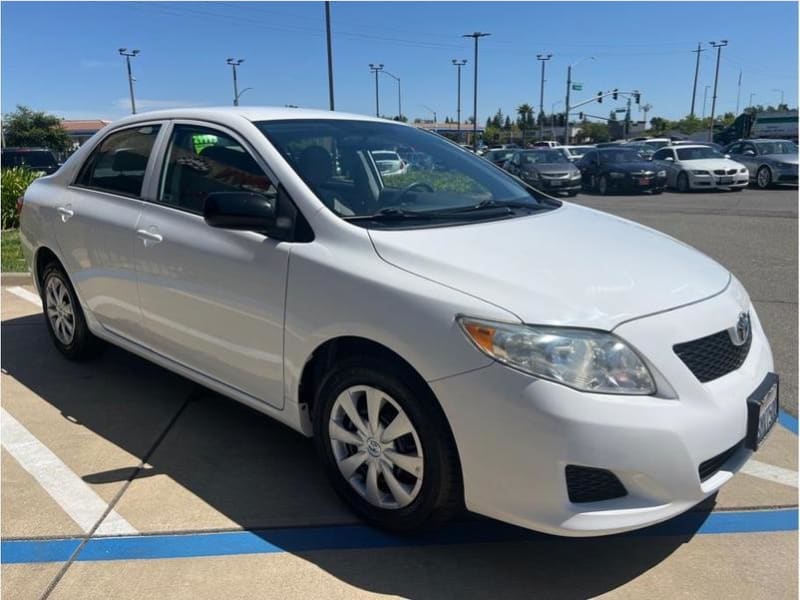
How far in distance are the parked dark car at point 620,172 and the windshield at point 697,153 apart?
1.13m

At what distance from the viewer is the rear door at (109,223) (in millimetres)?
3881

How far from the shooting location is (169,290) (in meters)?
3.53

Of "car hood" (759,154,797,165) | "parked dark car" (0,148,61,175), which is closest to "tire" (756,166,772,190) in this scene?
"car hood" (759,154,797,165)

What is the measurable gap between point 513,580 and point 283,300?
1.46 meters

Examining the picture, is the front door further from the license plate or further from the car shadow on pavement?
the license plate

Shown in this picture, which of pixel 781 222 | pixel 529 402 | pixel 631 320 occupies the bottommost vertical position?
pixel 781 222

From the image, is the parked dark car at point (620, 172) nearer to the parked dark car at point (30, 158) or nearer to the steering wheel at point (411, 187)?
the parked dark car at point (30, 158)

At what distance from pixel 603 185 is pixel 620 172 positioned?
0.91 m

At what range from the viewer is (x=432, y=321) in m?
2.41

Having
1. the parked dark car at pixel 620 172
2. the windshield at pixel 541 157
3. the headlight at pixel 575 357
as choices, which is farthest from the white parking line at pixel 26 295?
the parked dark car at pixel 620 172

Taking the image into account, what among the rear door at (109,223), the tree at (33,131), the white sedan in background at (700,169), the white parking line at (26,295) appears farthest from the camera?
the tree at (33,131)

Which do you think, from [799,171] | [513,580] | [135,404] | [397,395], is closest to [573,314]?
[397,395]

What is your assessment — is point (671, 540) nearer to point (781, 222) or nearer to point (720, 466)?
point (720, 466)

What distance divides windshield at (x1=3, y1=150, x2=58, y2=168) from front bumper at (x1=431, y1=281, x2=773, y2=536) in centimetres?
1946
